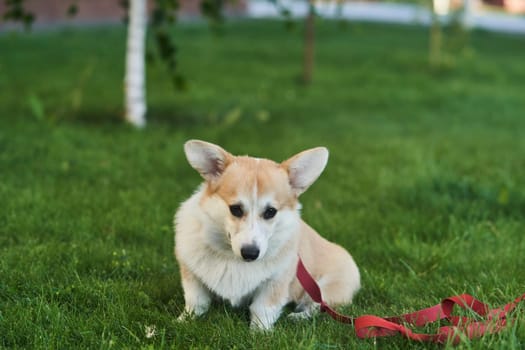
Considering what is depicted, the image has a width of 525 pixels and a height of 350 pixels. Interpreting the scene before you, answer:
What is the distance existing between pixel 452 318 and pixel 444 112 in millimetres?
6491

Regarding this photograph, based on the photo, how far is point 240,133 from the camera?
706cm

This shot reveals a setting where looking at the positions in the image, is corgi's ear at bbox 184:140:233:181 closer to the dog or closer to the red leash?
the dog

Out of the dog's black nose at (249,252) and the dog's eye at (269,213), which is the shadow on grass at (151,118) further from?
the dog's black nose at (249,252)

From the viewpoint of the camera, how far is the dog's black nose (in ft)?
9.32

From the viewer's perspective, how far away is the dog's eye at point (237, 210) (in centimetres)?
295

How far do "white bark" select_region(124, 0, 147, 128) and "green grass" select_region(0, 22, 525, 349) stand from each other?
0.18m

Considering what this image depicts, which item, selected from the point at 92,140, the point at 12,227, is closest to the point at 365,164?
the point at 92,140

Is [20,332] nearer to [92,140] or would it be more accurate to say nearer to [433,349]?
[433,349]

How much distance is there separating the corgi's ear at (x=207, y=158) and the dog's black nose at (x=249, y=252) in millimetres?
423

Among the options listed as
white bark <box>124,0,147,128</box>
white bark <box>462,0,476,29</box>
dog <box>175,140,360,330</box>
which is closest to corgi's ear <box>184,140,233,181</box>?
dog <box>175,140,360,330</box>

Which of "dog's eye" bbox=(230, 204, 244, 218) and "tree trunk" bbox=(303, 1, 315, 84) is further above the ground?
"dog's eye" bbox=(230, 204, 244, 218)

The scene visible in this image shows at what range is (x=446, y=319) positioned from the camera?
308 cm

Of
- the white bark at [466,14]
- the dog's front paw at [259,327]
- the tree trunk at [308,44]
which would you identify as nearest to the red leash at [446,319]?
the dog's front paw at [259,327]

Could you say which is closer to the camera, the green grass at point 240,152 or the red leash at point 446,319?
the red leash at point 446,319
